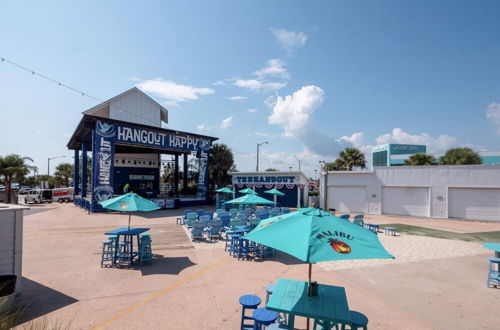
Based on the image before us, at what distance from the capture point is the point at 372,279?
789cm

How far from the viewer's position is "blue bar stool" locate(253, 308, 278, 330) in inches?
164

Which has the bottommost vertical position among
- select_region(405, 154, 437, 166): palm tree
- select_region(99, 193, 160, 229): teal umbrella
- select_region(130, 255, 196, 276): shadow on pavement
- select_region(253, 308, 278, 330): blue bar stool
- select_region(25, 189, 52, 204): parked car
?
select_region(25, 189, 52, 204): parked car

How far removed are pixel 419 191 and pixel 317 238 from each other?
24.5m

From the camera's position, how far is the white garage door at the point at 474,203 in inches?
851

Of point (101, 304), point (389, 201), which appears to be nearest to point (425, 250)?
point (101, 304)

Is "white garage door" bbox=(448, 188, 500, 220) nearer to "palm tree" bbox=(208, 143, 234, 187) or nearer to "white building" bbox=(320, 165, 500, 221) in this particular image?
"white building" bbox=(320, 165, 500, 221)

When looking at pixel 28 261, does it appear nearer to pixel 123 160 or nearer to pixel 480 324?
pixel 480 324

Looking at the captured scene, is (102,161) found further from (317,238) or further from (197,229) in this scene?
(317,238)

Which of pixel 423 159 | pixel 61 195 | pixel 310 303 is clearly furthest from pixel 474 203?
pixel 61 195

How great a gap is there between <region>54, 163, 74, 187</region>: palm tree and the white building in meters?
50.7

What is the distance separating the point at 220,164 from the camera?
35.7m

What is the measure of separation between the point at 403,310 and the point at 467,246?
30.3 ft

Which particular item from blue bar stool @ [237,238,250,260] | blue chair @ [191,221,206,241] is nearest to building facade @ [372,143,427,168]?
blue chair @ [191,221,206,241]

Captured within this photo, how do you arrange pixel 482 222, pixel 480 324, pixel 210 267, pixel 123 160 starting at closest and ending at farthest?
pixel 480 324 → pixel 210 267 → pixel 482 222 → pixel 123 160
